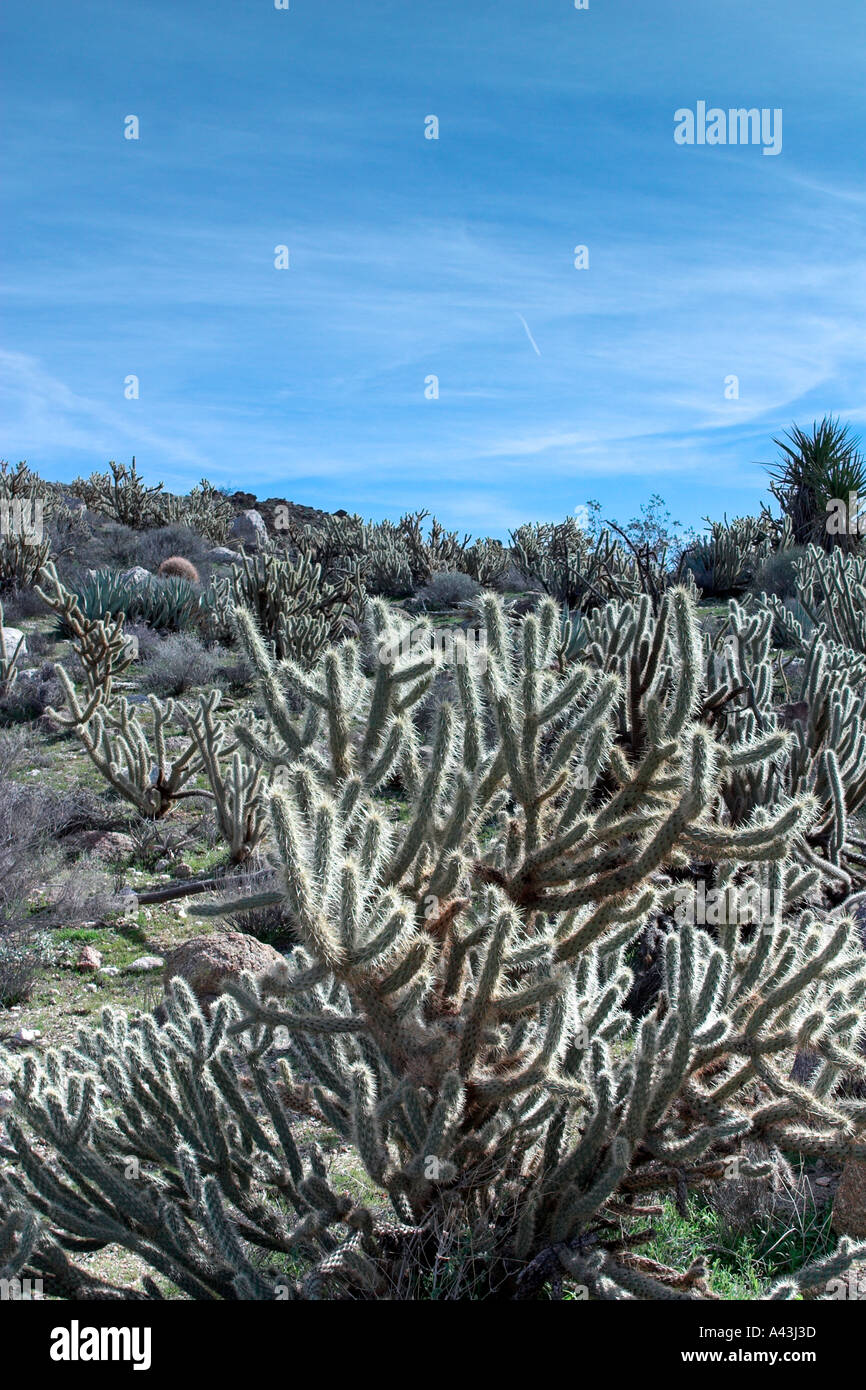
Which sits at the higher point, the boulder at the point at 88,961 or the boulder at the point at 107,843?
the boulder at the point at 107,843

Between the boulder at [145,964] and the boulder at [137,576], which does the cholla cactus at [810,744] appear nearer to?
the boulder at [145,964]

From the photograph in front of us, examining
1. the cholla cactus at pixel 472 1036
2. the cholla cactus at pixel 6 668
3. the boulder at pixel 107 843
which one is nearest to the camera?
the cholla cactus at pixel 472 1036

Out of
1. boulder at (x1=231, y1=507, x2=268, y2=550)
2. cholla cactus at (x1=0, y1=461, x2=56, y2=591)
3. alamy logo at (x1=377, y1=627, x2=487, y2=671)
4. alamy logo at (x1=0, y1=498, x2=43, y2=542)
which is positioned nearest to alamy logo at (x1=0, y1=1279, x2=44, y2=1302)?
alamy logo at (x1=377, y1=627, x2=487, y2=671)

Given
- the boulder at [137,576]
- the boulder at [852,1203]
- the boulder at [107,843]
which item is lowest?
the boulder at [852,1203]

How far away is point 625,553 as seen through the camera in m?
17.1

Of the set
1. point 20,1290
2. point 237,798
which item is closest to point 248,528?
point 237,798

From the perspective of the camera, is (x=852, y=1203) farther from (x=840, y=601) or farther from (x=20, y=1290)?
(x=840, y=601)

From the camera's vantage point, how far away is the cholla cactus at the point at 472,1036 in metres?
2.45

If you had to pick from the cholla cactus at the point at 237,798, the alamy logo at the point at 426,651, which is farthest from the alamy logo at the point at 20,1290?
the cholla cactus at the point at 237,798
